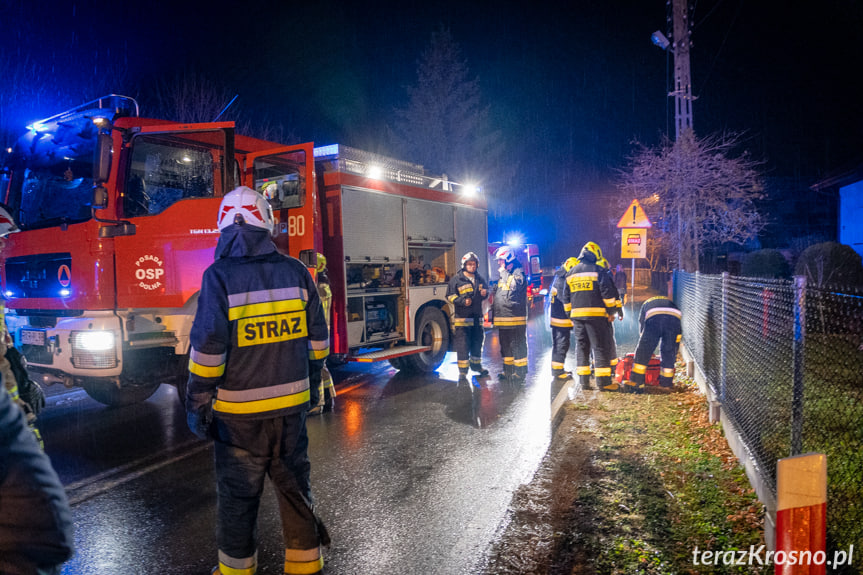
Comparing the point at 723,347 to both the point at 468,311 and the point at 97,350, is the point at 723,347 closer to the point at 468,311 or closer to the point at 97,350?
the point at 468,311

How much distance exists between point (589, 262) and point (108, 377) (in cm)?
547

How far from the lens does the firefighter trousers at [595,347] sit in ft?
22.5

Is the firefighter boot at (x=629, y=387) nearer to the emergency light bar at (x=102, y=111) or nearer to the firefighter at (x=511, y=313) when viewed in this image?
the firefighter at (x=511, y=313)

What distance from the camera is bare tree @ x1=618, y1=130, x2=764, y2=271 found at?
17.8m

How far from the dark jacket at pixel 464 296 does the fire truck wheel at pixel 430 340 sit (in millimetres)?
664

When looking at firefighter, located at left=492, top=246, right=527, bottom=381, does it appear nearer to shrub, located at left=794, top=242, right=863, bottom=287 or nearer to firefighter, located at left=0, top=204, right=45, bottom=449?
firefighter, located at left=0, top=204, right=45, bottom=449

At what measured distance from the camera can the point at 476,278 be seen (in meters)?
8.15

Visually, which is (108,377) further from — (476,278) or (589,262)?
(589,262)

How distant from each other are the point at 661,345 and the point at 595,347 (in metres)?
0.80

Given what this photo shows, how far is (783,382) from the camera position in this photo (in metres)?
7.05

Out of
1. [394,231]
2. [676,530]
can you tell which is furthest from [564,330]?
[676,530]

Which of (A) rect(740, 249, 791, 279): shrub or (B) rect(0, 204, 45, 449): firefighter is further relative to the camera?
(A) rect(740, 249, 791, 279): shrub

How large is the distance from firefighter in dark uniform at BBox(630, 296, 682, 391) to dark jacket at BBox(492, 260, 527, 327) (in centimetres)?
161

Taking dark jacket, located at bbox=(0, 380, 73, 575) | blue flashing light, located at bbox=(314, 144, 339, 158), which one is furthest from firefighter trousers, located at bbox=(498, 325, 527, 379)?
dark jacket, located at bbox=(0, 380, 73, 575)
